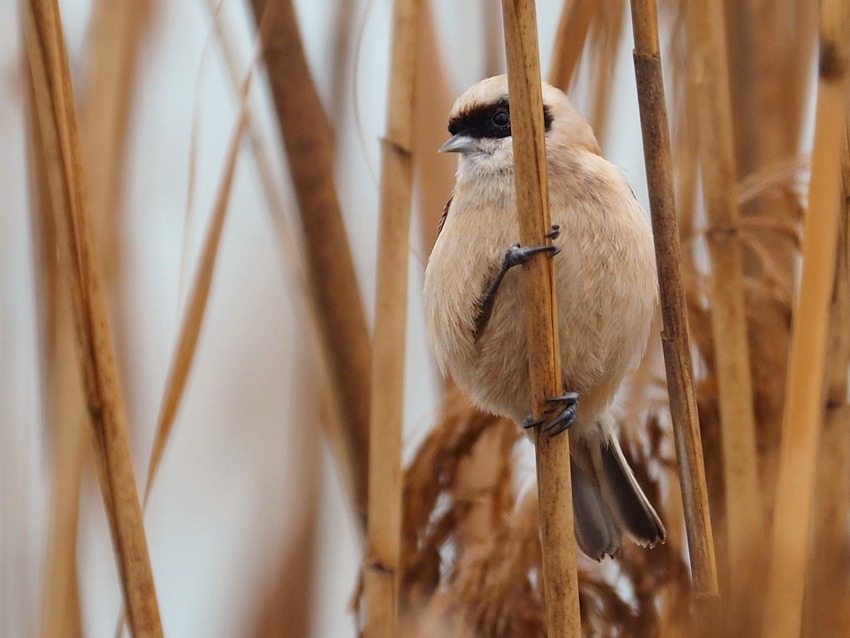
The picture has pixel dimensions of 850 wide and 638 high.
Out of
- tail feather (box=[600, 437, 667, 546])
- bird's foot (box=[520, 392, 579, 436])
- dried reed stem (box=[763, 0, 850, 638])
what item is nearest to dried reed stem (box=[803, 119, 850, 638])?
dried reed stem (box=[763, 0, 850, 638])

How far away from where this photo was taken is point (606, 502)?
5.10 ft

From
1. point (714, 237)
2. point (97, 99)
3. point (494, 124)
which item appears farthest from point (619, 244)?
point (97, 99)

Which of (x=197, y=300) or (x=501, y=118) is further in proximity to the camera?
(x=501, y=118)

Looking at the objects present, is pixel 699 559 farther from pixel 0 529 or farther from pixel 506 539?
pixel 0 529

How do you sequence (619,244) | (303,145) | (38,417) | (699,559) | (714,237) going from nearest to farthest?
(699,559)
(714,237)
(619,244)
(303,145)
(38,417)

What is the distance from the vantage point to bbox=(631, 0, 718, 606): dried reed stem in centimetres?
107

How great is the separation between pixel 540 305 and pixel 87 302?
1.65 ft

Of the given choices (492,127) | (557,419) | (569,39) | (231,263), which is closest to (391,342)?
(557,419)

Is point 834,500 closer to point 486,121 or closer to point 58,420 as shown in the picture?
point 486,121

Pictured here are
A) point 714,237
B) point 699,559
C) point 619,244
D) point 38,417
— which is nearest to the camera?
point 699,559

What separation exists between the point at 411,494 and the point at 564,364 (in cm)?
35

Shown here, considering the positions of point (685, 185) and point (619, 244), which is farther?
point (685, 185)

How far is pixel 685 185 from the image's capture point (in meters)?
1.71

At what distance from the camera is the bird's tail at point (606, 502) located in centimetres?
150
